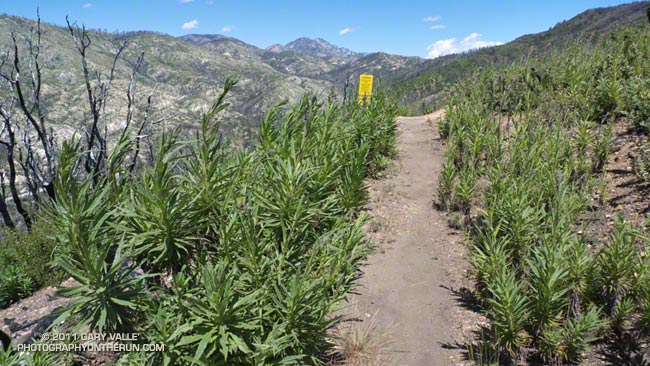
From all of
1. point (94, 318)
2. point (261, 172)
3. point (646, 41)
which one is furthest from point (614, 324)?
point (646, 41)

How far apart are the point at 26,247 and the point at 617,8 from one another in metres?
111

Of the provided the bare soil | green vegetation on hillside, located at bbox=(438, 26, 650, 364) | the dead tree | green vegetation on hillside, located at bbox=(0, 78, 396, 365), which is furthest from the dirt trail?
the dead tree

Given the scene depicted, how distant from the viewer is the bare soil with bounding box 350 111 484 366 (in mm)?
3656

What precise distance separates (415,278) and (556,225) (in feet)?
5.98

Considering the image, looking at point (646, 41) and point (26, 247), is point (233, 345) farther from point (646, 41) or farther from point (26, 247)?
point (646, 41)

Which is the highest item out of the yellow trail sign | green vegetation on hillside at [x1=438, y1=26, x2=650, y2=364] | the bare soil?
the yellow trail sign

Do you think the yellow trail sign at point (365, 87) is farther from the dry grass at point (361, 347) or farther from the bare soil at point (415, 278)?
the dry grass at point (361, 347)

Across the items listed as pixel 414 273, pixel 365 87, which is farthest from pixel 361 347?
pixel 365 87

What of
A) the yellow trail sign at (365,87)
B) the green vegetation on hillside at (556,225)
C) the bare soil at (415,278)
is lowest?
the bare soil at (415,278)

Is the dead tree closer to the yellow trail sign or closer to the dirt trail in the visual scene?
the yellow trail sign

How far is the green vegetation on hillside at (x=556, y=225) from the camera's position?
10.4 feet

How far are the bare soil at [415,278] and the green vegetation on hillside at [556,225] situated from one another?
0.90 feet

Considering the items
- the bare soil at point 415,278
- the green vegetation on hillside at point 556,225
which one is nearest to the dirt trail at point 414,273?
the bare soil at point 415,278

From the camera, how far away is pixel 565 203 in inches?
165
